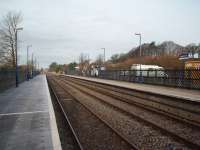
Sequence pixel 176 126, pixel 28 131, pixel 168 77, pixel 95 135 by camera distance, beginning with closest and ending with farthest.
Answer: pixel 28 131, pixel 95 135, pixel 176 126, pixel 168 77

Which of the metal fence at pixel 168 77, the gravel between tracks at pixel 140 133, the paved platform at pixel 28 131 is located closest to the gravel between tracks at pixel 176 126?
the gravel between tracks at pixel 140 133

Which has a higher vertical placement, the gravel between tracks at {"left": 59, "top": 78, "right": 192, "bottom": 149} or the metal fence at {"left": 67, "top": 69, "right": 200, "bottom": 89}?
the metal fence at {"left": 67, "top": 69, "right": 200, "bottom": 89}

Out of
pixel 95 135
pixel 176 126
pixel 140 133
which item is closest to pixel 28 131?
pixel 95 135

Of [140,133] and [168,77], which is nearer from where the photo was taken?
[140,133]

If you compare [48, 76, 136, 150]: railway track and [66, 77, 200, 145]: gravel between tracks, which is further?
[66, 77, 200, 145]: gravel between tracks

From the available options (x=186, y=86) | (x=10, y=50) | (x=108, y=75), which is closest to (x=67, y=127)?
(x=186, y=86)

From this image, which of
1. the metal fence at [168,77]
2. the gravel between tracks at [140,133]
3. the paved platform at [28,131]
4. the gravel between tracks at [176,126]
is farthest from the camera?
the metal fence at [168,77]

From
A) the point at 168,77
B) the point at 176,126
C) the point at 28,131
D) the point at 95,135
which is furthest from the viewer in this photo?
the point at 168,77

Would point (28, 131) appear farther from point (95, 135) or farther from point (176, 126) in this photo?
point (176, 126)

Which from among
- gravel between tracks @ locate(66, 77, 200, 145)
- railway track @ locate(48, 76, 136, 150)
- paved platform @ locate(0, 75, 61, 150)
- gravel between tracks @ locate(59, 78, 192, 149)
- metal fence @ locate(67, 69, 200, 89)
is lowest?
railway track @ locate(48, 76, 136, 150)

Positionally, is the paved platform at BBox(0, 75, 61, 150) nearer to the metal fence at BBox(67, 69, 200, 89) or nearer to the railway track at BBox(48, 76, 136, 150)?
the railway track at BBox(48, 76, 136, 150)

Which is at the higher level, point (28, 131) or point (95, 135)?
point (28, 131)

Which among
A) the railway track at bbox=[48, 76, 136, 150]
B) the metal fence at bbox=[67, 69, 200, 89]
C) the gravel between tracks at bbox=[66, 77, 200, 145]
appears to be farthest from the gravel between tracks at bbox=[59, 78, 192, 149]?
the metal fence at bbox=[67, 69, 200, 89]

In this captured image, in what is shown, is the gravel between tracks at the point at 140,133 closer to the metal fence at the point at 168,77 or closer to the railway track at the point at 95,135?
the railway track at the point at 95,135
